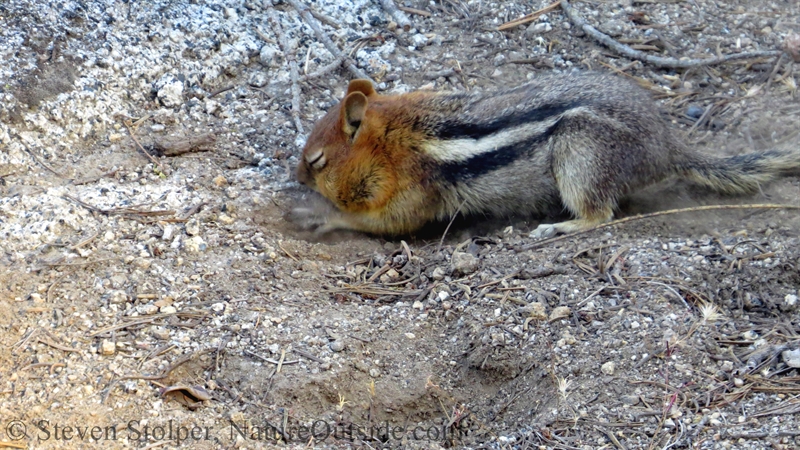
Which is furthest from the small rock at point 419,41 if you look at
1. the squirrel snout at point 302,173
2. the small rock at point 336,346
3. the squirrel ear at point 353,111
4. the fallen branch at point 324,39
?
the small rock at point 336,346

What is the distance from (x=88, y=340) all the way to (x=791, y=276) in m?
3.53

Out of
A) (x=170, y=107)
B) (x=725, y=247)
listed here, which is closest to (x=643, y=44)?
(x=725, y=247)

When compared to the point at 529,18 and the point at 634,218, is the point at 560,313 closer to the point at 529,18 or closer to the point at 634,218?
the point at 634,218

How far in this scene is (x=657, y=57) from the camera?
612cm

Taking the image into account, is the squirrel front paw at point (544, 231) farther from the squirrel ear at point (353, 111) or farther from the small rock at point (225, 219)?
the small rock at point (225, 219)

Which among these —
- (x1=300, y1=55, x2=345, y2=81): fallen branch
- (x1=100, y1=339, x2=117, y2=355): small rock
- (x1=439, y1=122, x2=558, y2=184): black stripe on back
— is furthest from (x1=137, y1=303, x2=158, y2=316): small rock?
(x1=300, y1=55, x2=345, y2=81): fallen branch

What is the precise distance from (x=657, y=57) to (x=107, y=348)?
4639mm

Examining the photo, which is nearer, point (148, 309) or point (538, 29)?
point (148, 309)

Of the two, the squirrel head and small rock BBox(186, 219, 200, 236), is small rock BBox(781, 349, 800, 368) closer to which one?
the squirrel head

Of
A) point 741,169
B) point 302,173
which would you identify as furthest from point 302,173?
point 741,169

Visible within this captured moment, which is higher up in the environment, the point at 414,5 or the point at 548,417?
the point at 414,5

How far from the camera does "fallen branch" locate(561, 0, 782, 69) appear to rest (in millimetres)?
6039

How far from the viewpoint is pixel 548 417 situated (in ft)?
10.9

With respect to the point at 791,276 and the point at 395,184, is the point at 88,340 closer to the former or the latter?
the point at 395,184
